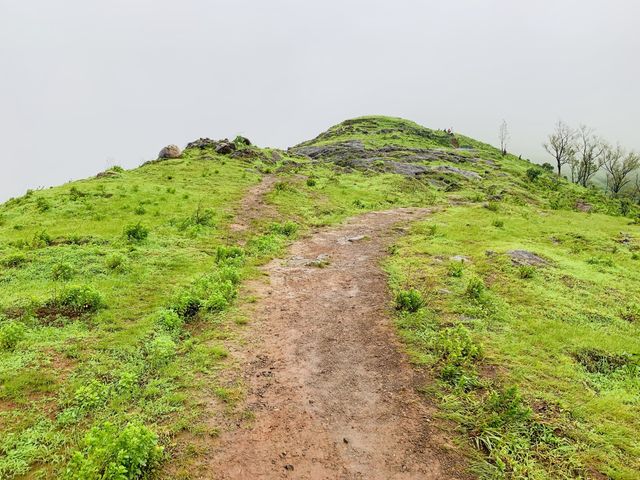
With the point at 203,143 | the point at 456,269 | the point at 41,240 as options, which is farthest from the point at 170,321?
the point at 203,143

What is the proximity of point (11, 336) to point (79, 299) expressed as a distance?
102 inches

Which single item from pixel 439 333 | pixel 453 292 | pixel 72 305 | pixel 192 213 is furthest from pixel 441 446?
pixel 192 213

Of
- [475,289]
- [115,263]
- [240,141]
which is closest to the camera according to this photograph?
[475,289]

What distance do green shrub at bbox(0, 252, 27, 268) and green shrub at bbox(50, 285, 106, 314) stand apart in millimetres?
5524

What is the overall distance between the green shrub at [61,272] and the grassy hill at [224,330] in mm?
147

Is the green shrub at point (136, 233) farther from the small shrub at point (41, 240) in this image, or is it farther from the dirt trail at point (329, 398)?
the dirt trail at point (329, 398)

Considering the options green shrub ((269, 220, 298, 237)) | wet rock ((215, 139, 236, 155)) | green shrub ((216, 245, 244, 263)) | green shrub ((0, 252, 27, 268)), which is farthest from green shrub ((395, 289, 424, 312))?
wet rock ((215, 139, 236, 155))

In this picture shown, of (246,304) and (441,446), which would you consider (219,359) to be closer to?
(246,304)

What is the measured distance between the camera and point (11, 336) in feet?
37.7

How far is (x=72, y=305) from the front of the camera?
1391 cm

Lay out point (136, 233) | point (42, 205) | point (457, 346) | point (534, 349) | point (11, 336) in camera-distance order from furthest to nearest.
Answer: point (42, 205), point (136, 233), point (534, 349), point (457, 346), point (11, 336)

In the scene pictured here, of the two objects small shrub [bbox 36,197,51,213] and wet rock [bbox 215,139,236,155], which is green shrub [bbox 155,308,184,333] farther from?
wet rock [bbox 215,139,236,155]

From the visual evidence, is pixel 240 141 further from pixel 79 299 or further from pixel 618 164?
pixel 618 164

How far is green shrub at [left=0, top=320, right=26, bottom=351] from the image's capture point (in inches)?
448
